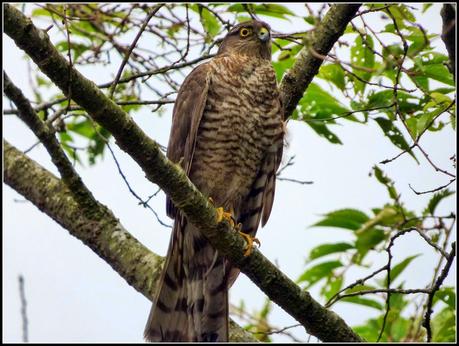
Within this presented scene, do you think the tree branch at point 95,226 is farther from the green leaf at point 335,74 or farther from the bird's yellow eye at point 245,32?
the bird's yellow eye at point 245,32

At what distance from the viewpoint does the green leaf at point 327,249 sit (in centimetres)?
430

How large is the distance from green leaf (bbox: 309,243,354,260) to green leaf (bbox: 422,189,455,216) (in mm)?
542

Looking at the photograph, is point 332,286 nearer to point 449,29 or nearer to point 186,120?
point 186,120

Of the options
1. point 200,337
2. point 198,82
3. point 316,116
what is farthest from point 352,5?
point 200,337

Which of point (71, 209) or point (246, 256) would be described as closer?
point (246, 256)

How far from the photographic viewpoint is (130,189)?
418cm

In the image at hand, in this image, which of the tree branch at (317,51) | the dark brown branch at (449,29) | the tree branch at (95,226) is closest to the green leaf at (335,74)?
the tree branch at (317,51)

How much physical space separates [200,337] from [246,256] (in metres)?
0.80

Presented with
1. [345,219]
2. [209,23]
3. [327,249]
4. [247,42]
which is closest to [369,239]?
[345,219]

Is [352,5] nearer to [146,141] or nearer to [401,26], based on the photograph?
[401,26]

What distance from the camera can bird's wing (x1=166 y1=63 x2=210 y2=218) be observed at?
445 cm

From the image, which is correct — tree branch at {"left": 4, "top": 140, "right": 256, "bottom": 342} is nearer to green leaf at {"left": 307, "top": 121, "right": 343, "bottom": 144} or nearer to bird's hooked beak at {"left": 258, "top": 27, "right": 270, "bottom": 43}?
green leaf at {"left": 307, "top": 121, "right": 343, "bottom": 144}

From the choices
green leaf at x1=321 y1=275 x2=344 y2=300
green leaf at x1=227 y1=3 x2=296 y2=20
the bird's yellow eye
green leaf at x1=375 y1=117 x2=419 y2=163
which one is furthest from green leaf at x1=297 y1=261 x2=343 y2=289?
the bird's yellow eye

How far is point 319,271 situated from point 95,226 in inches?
53.7
